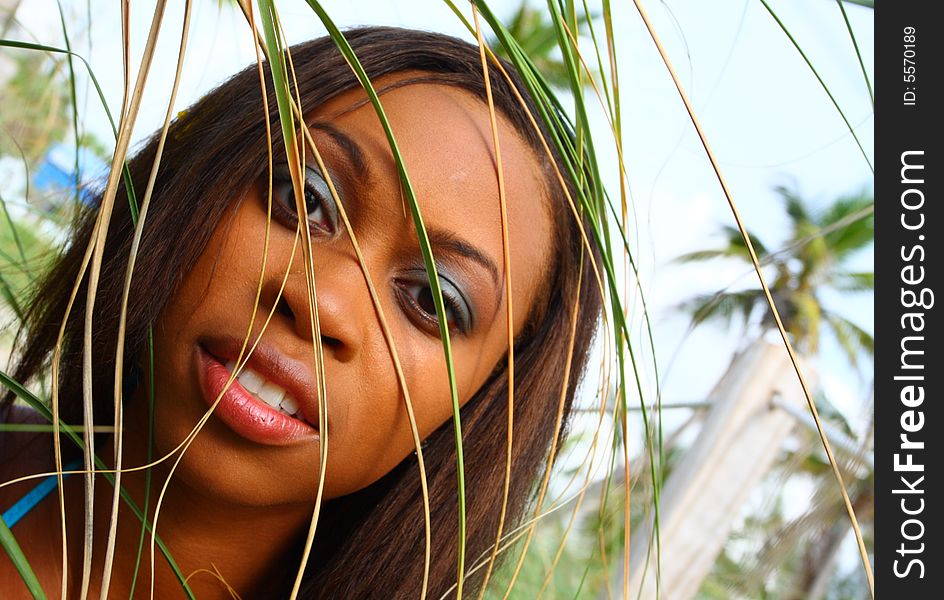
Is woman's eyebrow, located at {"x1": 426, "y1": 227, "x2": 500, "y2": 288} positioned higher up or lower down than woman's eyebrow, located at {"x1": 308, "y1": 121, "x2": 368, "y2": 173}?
lower down

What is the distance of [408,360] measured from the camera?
69 centimetres

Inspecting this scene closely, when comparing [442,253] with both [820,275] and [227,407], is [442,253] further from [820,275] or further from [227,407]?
[820,275]

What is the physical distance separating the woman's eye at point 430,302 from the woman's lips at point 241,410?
13 centimetres

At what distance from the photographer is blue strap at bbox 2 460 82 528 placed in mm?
724

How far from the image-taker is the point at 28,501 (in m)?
0.73

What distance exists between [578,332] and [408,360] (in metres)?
0.27

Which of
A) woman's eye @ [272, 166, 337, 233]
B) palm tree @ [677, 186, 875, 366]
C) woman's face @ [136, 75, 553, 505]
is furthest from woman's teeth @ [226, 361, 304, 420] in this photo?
palm tree @ [677, 186, 875, 366]

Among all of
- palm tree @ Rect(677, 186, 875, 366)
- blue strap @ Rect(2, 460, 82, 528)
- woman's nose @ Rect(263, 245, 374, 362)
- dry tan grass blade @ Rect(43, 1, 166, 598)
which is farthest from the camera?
palm tree @ Rect(677, 186, 875, 366)

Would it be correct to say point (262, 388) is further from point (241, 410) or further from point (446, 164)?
point (446, 164)

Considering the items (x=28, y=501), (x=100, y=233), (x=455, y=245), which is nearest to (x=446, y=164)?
(x=455, y=245)

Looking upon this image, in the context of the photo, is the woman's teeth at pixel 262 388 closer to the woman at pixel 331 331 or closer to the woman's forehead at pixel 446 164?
the woman at pixel 331 331

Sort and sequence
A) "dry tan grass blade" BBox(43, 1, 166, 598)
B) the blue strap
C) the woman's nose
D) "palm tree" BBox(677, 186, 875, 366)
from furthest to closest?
1. "palm tree" BBox(677, 186, 875, 366)
2. the blue strap
3. the woman's nose
4. "dry tan grass blade" BBox(43, 1, 166, 598)

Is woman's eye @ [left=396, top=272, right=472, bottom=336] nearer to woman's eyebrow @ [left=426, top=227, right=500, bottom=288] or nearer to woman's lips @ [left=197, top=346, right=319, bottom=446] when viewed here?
woman's eyebrow @ [left=426, top=227, right=500, bottom=288]
